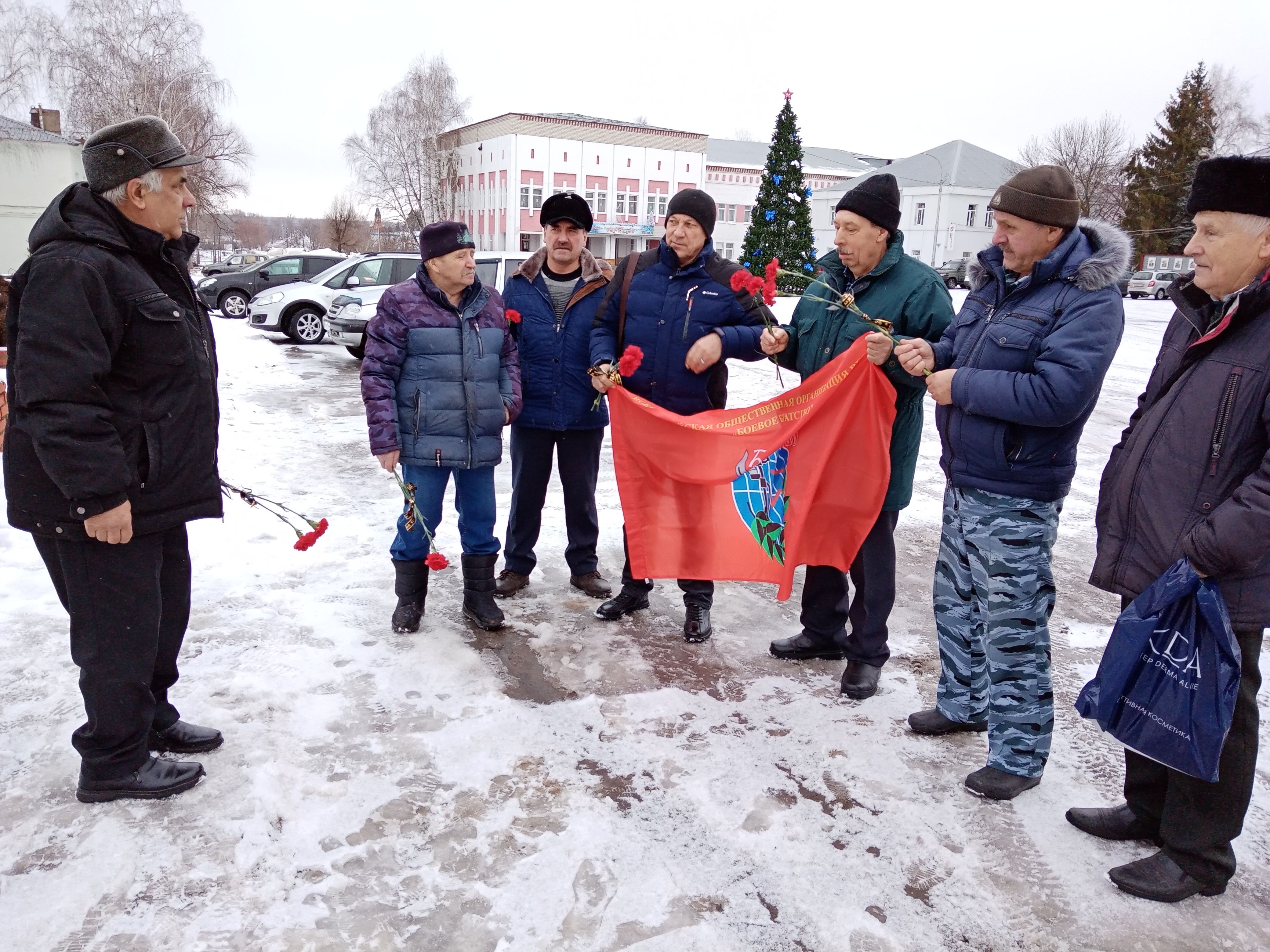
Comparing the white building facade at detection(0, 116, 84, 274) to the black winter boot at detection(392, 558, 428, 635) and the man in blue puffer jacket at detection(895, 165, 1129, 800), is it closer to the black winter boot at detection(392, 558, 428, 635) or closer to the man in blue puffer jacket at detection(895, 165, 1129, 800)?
the black winter boot at detection(392, 558, 428, 635)

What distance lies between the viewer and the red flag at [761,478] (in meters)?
3.75

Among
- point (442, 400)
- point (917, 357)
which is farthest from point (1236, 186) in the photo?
point (442, 400)

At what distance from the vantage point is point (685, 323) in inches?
166

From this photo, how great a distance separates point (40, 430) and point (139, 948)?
1471 millimetres

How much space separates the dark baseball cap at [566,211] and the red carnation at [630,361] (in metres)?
0.83

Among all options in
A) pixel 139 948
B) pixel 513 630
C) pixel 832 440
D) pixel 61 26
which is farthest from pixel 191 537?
pixel 61 26

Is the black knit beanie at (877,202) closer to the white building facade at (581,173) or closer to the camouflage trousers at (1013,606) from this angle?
the camouflage trousers at (1013,606)

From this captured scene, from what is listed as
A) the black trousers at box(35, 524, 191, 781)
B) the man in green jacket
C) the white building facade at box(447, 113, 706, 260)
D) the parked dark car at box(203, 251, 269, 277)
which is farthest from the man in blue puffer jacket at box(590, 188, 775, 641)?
the white building facade at box(447, 113, 706, 260)

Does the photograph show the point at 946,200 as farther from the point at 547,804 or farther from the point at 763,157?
the point at 547,804

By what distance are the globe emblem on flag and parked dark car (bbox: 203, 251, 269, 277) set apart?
20.4m

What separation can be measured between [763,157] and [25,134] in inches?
2455

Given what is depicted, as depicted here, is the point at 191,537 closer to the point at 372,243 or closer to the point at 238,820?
the point at 238,820

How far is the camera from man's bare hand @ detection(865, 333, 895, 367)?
3486 mm

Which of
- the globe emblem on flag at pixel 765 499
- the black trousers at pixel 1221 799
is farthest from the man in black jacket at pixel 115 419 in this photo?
the black trousers at pixel 1221 799
